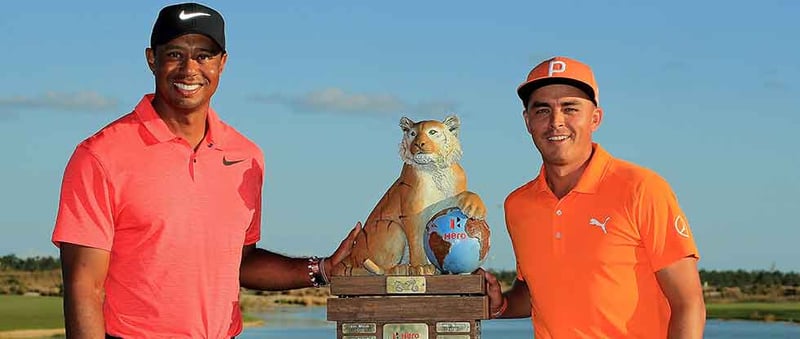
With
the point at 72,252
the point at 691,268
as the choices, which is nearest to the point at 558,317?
the point at 691,268

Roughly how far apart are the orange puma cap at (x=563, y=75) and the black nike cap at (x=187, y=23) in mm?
1225

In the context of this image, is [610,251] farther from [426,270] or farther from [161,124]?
[161,124]

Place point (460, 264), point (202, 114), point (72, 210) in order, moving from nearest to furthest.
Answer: point (72, 210), point (202, 114), point (460, 264)

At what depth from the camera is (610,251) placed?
15.0ft

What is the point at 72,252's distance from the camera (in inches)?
177

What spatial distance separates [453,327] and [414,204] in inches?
23.5

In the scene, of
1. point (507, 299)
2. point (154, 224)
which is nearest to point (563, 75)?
point (507, 299)

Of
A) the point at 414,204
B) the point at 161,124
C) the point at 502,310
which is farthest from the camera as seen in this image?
the point at 414,204

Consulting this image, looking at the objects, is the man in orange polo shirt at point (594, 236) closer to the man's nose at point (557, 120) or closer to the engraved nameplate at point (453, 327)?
the man's nose at point (557, 120)

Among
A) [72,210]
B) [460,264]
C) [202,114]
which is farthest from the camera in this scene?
[460,264]

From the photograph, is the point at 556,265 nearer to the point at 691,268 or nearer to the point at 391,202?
the point at 691,268

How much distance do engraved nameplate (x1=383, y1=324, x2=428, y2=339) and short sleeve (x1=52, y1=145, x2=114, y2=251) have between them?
1424 mm

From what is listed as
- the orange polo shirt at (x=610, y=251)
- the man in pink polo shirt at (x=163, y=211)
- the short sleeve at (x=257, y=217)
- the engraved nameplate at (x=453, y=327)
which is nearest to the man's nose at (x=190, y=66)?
the man in pink polo shirt at (x=163, y=211)

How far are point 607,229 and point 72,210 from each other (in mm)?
1997
